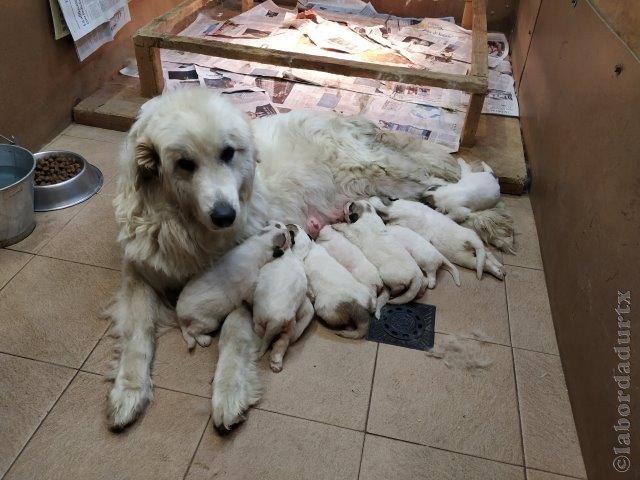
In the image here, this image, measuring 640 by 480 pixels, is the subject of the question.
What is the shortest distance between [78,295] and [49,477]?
701 mm

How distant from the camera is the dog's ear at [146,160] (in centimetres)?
154

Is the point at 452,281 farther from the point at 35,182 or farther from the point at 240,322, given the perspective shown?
the point at 35,182

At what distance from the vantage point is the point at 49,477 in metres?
1.40

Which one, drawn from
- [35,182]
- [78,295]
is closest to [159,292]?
[78,295]

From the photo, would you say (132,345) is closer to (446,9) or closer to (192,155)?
(192,155)

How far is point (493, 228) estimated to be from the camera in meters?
2.27

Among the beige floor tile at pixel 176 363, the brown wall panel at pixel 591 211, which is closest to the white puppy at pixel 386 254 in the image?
the brown wall panel at pixel 591 211

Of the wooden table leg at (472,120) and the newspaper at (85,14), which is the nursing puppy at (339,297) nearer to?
the wooden table leg at (472,120)

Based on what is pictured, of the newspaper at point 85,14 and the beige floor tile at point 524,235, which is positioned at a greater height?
the newspaper at point 85,14

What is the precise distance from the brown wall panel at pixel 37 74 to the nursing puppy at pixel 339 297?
5.64 ft

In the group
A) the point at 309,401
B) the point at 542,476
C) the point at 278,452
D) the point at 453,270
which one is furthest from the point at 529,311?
the point at 278,452

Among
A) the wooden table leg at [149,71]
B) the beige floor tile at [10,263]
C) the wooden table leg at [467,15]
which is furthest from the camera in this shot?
the wooden table leg at [467,15]

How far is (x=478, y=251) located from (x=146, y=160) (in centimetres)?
133

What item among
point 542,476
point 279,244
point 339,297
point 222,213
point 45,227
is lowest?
point 542,476
